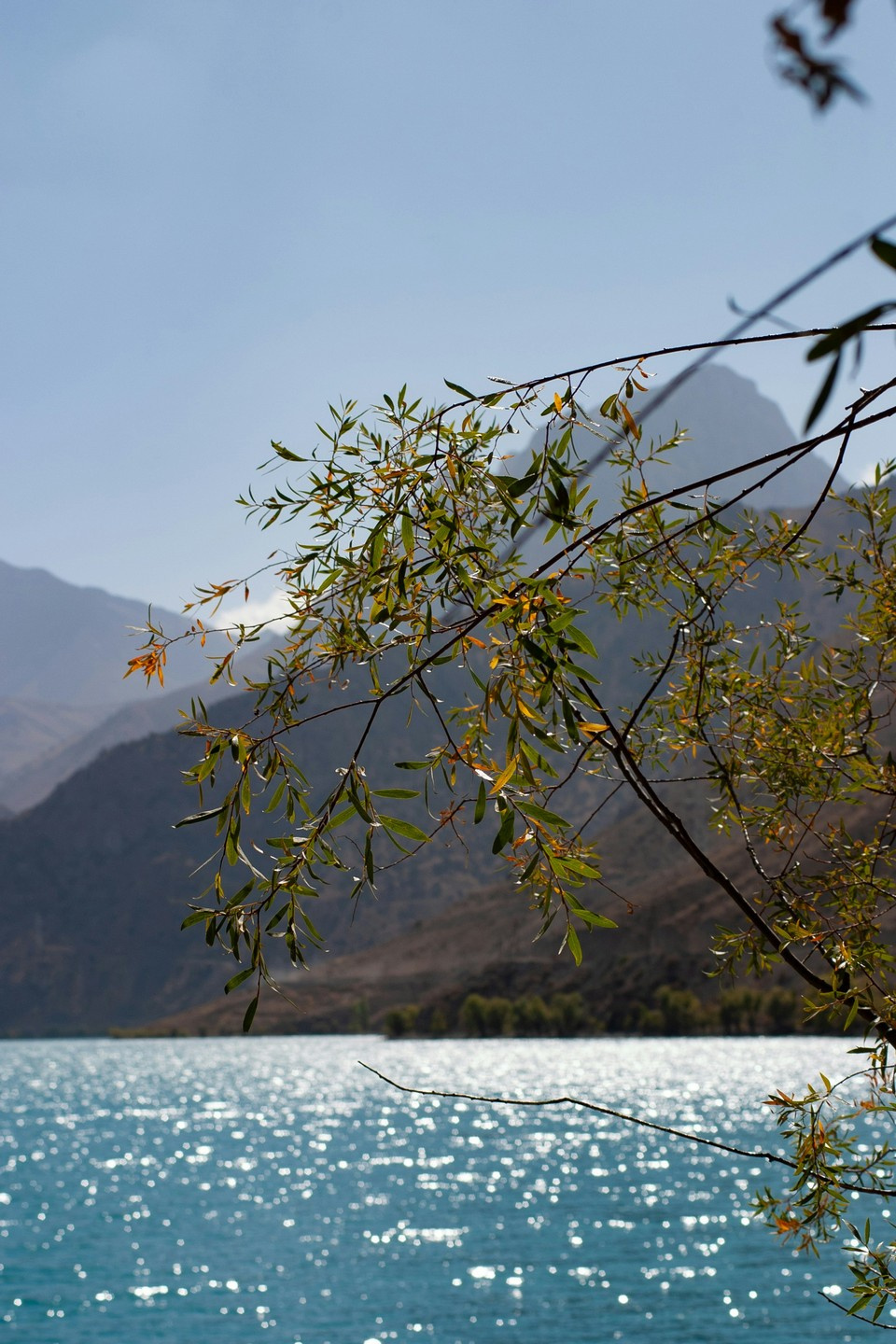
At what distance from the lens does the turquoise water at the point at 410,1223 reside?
109 ft

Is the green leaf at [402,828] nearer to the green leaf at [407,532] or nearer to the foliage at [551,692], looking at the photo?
the foliage at [551,692]

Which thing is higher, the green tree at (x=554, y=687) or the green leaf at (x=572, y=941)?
the green tree at (x=554, y=687)

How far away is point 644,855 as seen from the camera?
19388 centimetres

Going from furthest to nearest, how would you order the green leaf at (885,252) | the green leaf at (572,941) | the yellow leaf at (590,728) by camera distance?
the green leaf at (572,941)
the yellow leaf at (590,728)
the green leaf at (885,252)

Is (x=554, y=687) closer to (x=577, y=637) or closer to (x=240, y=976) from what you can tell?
(x=577, y=637)

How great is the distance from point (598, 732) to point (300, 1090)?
4975 inches

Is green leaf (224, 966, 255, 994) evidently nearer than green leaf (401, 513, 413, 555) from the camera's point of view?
Yes

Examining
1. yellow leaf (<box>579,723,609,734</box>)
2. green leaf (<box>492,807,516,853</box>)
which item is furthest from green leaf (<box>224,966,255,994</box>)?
yellow leaf (<box>579,723,609,734</box>)

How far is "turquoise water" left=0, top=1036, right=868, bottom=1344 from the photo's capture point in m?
33.1

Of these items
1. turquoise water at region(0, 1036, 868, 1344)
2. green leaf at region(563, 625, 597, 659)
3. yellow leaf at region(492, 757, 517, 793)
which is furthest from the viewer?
turquoise water at region(0, 1036, 868, 1344)

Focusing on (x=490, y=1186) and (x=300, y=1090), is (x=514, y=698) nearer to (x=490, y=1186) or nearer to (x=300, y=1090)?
(x=490, y=1186)

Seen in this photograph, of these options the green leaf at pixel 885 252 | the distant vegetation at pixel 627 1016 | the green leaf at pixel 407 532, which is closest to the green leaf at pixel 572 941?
the green leaf at pixel 407 532

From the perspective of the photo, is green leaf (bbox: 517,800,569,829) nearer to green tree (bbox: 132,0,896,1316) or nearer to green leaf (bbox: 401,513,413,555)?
green tree (bbox: 132,0,896,1316)

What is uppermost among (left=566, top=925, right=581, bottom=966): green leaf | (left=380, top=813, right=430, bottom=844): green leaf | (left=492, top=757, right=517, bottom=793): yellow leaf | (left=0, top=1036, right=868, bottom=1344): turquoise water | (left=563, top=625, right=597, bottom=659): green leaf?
(left=563, top=625, right=597, bottom=659): green leaf
